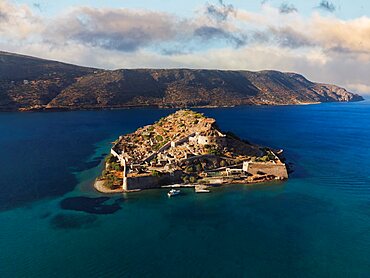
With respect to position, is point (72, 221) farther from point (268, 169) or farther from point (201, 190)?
point (268, 169)

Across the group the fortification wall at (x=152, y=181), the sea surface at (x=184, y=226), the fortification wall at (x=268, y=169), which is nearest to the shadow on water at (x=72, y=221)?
the sea surface at (x=184, y=226)

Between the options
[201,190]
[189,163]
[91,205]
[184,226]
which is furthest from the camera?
[189,163]

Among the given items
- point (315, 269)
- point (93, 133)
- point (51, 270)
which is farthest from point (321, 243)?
point (93, 133)

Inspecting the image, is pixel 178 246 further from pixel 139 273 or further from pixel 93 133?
pixel 93 133

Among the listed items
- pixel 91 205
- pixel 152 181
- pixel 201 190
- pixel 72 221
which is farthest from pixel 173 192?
pixel 72 221

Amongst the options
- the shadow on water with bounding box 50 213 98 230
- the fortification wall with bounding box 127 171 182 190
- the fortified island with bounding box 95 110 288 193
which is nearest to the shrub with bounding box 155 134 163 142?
the fortified island with bounding box 95 110 288 193

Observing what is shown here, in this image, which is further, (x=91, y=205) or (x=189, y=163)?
(x=189, y=163)

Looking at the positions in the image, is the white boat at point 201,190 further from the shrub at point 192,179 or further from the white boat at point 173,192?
the white boat at point 173,192
